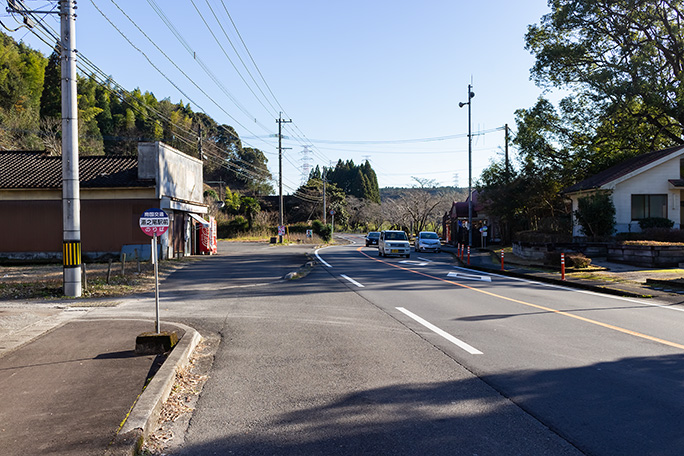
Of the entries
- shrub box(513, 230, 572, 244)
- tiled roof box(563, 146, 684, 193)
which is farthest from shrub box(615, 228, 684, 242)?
tiled roof box(563, 146, 684, 193)

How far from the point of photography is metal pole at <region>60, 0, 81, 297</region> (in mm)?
14406

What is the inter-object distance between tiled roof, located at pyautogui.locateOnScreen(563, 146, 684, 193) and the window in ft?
5.51

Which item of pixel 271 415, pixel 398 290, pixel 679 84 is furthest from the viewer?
pixel 679 84

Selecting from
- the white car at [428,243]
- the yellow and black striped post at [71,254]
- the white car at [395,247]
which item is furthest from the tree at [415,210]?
the yellow and black striped post at [71,254]

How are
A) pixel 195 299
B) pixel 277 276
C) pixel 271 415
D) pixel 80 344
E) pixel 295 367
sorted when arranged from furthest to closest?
pixel 277 276 → pixel 195 299 → pixel 80 344 → pixel 295 367 → pixel 271 415

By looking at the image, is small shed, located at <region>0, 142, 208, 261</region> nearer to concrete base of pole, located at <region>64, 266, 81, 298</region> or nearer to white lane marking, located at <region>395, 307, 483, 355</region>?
concrete base of pole, located at <region>64, 266, 81, 298</region>

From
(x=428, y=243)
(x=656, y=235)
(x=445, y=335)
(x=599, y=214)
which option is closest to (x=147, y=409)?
(x=445, y=335)

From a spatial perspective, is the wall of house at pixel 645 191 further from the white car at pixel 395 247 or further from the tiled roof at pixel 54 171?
the tiled roof at pixel 54 171

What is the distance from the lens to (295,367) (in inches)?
277

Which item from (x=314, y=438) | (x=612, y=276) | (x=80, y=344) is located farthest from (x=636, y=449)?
(x=612, y=276)

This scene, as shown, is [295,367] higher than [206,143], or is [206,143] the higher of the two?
[206,143]

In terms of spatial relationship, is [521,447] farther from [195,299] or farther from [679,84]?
[679,84]

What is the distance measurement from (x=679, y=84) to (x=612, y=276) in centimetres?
1761

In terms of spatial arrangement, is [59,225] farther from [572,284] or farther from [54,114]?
[54,114]
